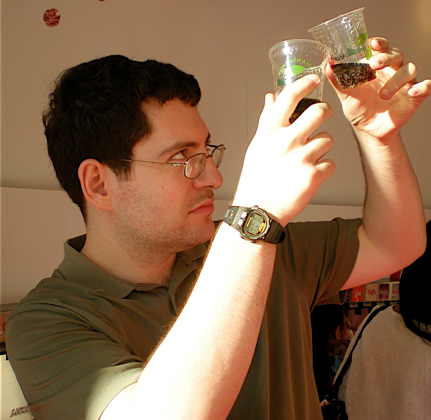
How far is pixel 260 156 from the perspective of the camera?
739 millimetres

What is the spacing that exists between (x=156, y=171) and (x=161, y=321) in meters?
0.41

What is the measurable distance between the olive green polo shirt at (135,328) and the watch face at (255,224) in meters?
0.33

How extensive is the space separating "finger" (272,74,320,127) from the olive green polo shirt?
1.71 feet

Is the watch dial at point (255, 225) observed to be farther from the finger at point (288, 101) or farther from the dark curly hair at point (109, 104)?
the dark curly hair at point (109, 104)

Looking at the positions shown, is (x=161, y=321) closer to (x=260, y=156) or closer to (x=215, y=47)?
(x=260, y=156)

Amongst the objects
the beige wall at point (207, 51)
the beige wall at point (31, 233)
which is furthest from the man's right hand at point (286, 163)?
the beige wall at point (207, 51)

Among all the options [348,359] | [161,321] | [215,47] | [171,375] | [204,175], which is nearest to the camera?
[171,375]

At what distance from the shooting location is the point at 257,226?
701mm

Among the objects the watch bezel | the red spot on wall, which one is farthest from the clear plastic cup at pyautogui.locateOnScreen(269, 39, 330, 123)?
the red spot on wall

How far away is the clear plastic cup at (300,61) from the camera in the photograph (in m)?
0.84

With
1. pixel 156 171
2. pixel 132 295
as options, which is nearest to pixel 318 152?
pixel 156 171

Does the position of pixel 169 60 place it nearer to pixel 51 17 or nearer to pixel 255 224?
pixel 51 17

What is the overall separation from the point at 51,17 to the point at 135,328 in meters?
1.79

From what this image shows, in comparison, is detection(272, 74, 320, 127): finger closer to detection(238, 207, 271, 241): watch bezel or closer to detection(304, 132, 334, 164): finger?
detection(304, 132, 334, 164): finger
